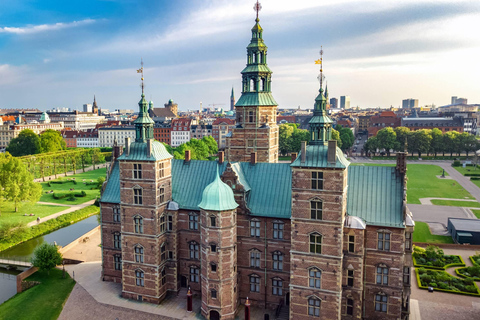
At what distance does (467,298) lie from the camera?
4900 centimetres

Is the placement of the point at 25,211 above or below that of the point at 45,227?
above

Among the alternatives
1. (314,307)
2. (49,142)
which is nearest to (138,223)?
(314,307)

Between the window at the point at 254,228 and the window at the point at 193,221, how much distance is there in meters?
7.59

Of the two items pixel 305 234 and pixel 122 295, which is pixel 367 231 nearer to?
pixel 305 234

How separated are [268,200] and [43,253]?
115ft

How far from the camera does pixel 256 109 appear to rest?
5891 cm

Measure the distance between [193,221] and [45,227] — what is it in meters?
46.6

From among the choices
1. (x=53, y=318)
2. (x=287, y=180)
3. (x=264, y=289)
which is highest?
(x=287, y=180)

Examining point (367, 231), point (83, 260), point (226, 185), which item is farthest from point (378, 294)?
point (83, 260)

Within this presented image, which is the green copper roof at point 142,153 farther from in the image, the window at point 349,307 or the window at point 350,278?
the window at point 349,307

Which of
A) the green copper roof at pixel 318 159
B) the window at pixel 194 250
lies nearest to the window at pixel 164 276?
the window at pixel 194 250

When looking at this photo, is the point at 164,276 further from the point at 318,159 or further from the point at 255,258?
the point at 318,159

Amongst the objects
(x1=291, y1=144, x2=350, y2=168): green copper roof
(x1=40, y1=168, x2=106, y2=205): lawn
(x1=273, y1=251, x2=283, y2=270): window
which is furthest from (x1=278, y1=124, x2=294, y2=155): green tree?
(x1=291, y1=144, x2=350, y2=168): green copper roof

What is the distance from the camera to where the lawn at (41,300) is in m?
46.8
